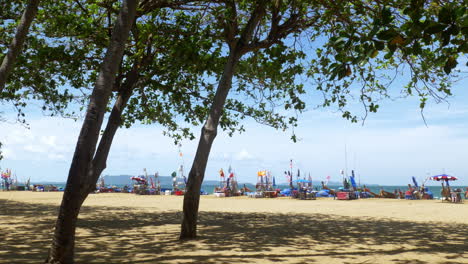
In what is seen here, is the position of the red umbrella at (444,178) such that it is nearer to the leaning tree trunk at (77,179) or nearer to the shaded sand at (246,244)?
the shaded sand at (246,244)

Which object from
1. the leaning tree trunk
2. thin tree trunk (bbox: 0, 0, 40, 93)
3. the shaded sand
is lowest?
the shaded sand

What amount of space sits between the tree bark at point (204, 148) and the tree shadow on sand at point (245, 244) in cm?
44

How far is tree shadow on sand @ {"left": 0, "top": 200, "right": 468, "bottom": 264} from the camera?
6188mm

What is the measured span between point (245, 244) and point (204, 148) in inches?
87.9

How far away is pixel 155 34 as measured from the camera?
10.5 metres

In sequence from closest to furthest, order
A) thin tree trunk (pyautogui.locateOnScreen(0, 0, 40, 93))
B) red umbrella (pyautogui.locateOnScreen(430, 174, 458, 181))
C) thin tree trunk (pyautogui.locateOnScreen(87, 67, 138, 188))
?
thin tree trunk (pyautogui.locateOnScreen(0, 0, 40, 93)) < thin tree trunk (pyautogui.locateOnScreen(87, 67, 138, 188)) < red umbrella (pyautogui.locateOnScreen(430, 174, 458, 181))

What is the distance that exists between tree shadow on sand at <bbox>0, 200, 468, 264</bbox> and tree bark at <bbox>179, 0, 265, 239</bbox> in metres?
0.44

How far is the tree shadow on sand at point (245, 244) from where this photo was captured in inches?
244

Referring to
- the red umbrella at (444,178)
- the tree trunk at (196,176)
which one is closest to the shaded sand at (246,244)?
the tree trunk at (196,176)

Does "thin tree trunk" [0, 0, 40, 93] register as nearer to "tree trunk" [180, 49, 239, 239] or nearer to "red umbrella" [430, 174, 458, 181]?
"tree trunk" [180, 49, 239, 239]

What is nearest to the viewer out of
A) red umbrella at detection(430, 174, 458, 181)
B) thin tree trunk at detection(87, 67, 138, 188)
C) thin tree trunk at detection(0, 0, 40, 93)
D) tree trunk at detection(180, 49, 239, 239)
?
thin tree trunk at detection(0, 0, 40, 93)

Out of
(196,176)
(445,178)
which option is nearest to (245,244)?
(196,176)

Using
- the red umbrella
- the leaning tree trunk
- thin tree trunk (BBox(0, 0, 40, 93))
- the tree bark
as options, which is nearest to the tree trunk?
the tree bark

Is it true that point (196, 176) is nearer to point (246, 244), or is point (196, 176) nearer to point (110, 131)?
point (246, 244)
